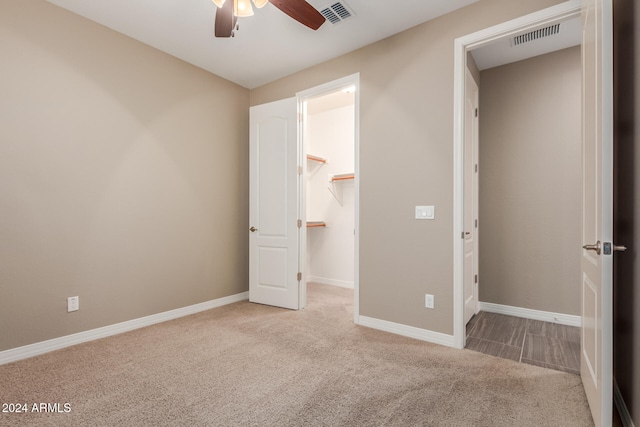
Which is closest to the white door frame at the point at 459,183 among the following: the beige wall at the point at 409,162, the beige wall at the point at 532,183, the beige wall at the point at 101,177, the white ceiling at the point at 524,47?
the beige wall at the point at 409,162

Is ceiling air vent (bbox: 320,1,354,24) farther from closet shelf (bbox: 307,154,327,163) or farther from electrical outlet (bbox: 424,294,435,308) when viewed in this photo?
electrical outlet (bbox: 424,294,435,308)

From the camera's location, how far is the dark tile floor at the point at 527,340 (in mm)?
2361

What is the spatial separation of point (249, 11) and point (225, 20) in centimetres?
17

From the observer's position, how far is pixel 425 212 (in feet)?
9.06

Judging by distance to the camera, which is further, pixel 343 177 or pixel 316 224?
pixel 316 224

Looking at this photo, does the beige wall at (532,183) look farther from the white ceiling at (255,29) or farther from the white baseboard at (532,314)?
the white ceiling at (255,29)

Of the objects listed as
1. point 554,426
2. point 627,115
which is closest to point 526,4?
point 627,115

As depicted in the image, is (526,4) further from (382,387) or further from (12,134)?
(12,134)

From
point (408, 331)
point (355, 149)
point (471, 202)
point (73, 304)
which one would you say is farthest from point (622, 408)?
point (73, 304)

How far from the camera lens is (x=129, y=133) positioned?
9.93ft

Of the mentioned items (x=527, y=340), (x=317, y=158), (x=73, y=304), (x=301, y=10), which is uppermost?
(x=301, y=10)

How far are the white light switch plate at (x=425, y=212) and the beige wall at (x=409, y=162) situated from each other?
0.04m

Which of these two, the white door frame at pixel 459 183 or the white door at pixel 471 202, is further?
the white door at pixel 471 202

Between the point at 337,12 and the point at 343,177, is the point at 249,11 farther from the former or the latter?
the point at 343,177
